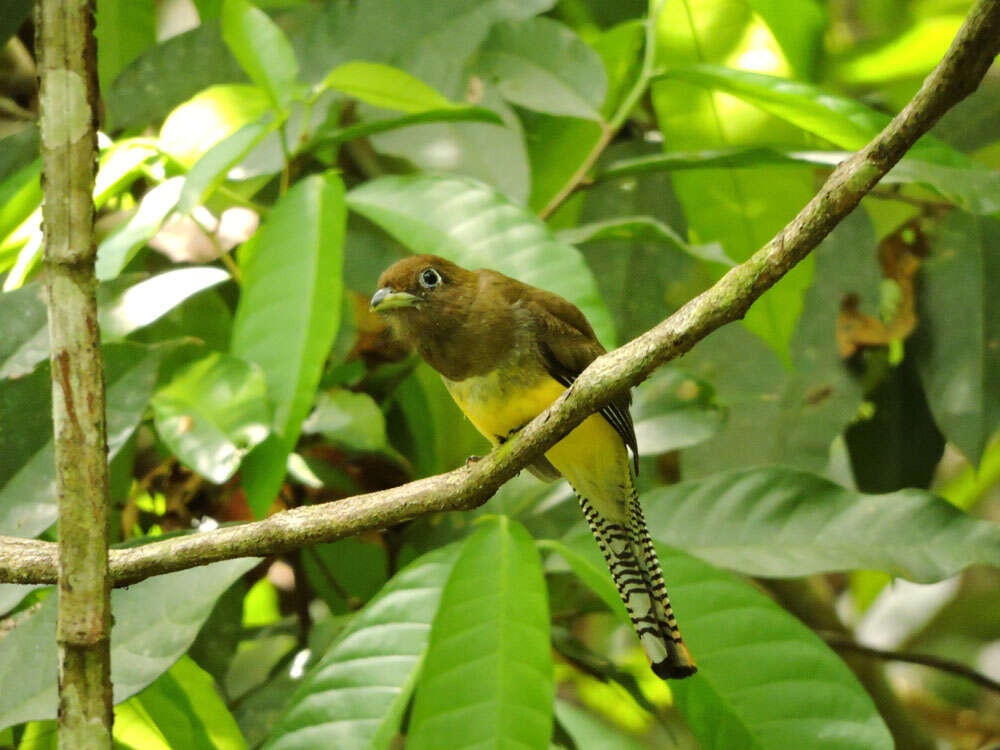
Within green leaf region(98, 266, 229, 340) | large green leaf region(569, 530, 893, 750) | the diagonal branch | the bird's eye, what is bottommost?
large green leaf region(569, 530, 893, 750)

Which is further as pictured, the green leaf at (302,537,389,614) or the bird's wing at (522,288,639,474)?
the green leaf at (302,537,389,614)

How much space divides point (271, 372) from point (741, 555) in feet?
3.52

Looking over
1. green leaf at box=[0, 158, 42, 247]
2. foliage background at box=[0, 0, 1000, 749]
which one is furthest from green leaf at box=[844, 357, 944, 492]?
green leaf at box=[0, 158, 42, 247]

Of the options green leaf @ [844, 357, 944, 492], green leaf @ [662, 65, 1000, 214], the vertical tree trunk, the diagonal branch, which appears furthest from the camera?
green leaf @ [844, 357, 944, 492]

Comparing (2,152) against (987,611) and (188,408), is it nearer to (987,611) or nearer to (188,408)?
(188,408)

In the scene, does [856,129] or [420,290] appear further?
[420,290]

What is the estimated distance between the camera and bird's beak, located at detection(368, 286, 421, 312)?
7.96 ft

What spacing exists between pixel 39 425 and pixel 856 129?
1755mm

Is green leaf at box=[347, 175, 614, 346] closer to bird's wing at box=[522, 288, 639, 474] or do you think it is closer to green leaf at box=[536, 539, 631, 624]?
bird's wing at box=[522, 288, 639, 474]

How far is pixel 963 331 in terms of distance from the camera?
2.86 metres

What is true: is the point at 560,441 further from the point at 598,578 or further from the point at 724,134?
the point at 724,134

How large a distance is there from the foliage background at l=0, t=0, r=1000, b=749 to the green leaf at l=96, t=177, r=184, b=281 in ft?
0.06

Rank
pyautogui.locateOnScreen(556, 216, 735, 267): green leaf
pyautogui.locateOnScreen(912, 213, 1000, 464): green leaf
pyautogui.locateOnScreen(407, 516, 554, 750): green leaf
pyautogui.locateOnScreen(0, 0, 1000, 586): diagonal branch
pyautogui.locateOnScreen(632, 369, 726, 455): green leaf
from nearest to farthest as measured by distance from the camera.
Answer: pyautogui.locateOnScreen(0, 0, 1000, 586): diagonal branch < pyautogui.locateOnScreen(407, 516, 554, 750): green leaf < pyautogui.locateOnScreen(556, 216, 735, 267): green leaf < pyautogui.locateOnScreen(632, 369, 726, 455): green leaf < pyautogui.locateOnScreen(912, 213, 1000, 464): green leaf

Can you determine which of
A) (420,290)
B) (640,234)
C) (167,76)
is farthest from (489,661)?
(167,76)
